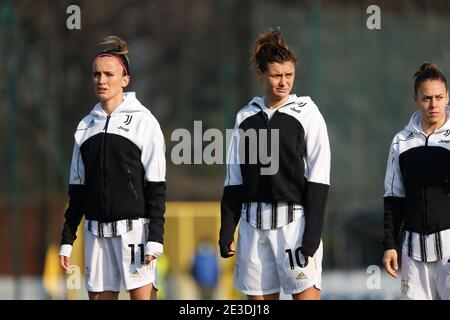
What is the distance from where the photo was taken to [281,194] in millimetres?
5867

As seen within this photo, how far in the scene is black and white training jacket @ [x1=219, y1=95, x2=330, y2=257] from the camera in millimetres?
5855

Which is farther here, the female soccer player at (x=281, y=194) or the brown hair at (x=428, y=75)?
the brown hair at (x=428, y=75)

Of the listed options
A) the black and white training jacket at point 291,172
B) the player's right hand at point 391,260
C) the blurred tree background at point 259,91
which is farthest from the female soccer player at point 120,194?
the blurred tree background at point 259,91

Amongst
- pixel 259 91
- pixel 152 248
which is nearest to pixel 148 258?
pixel 152 248

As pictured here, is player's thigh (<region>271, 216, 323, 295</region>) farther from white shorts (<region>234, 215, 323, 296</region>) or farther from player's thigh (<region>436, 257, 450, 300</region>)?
player's thigh (<region>436, 257, 450, 300</region>)

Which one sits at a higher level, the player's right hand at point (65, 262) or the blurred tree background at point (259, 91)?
the blurred tree background at point (259, 91)

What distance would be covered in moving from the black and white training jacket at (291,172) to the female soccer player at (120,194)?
0.41 m

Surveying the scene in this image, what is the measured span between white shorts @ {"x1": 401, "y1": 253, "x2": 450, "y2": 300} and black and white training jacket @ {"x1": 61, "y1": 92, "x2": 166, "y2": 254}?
52.3 inches

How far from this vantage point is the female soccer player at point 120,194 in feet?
19.5

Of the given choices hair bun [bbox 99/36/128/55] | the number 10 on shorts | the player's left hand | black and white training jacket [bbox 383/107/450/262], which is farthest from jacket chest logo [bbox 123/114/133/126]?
black and white training jacket [bbox 383/107/450/262]

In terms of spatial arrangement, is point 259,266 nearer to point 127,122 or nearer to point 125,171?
point 125,171

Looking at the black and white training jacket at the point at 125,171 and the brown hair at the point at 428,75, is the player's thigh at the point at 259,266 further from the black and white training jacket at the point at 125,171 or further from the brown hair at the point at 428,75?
the brown hair at the point at 428,75
